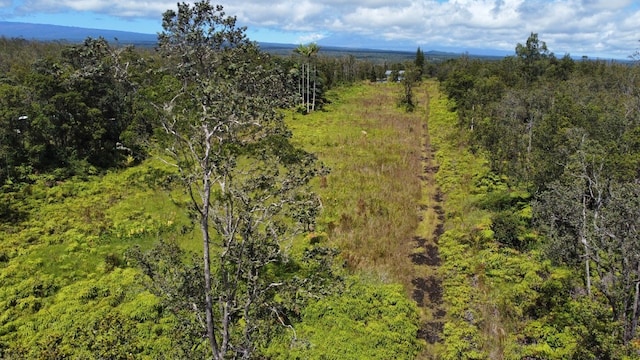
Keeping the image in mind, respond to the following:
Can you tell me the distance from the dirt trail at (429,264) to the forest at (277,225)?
0.33 ft

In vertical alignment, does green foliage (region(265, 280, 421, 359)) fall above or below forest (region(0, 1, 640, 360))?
below

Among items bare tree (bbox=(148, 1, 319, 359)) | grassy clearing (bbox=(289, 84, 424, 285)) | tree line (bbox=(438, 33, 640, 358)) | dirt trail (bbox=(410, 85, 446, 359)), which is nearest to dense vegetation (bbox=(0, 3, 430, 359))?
bare tree (bbox=(148, 1, 319, 359))

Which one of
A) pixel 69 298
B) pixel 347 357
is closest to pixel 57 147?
pixel 69 298

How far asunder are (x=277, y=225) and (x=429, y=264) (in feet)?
40.5

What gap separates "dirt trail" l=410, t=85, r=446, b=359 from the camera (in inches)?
577

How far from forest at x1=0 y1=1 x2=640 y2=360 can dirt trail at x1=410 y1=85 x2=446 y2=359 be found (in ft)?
0.33

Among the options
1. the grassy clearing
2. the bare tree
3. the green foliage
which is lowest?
the green foliage

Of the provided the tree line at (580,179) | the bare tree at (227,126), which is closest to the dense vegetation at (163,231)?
the bare tree at (227,126)

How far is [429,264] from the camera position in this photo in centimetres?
1898

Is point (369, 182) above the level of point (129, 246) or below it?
above

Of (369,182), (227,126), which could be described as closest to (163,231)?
(369,182)

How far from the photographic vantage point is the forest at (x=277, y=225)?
7.62 meters

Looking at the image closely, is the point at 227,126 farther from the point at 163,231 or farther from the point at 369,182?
the point at 369,182

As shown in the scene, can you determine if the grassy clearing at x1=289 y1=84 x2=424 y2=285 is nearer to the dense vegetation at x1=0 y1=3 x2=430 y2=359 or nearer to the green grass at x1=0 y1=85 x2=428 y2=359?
the green grass at x1=0 y1=85 x2=428 y2=359
